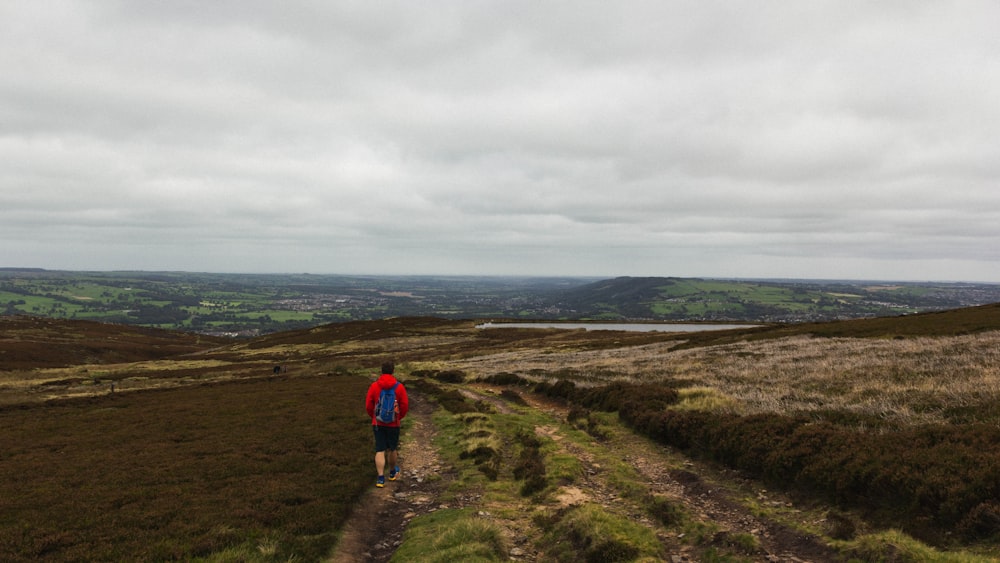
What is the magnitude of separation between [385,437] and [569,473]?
6676 millimetres

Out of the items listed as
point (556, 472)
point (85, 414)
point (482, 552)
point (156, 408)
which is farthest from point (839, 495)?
point (85, 414)

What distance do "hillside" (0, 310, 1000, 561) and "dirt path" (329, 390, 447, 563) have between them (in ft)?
0.26

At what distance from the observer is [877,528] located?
33.1 ft

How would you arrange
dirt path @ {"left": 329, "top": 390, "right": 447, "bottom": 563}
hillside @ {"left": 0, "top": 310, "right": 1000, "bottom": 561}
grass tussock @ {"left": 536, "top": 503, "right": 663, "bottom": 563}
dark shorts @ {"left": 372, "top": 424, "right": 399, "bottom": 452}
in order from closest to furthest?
grass tussock @ {"left": 536, "top": 503, "right": 663, "bottom": 563}, hillside @ {"left": 0, "top": 310, "right": 1000, "bottom": 561}, dirt path @ {"left": 329, "top": 390, "right": 447, "bottom": 563}, dark shorts @ {"left": 372, "top": 424, "right": 399, "bottom": 452}

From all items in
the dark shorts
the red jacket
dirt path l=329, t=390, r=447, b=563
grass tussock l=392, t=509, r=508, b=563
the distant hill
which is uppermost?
the red jacket

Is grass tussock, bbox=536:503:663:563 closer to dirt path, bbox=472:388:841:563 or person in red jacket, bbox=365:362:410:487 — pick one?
dirt path, bbox=472:388:841:563

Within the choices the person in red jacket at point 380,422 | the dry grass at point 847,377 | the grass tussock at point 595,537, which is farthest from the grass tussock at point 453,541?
the dry grass at point 847,377

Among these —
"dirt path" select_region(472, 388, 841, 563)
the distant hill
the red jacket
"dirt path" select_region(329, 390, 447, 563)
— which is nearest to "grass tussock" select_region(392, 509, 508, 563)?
"dirt path" select_region(329, 390, 447, 563)

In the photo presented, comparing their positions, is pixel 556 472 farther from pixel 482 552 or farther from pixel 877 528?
pixel 877 528

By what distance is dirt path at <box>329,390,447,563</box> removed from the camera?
1108 cm

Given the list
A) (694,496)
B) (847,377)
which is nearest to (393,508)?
(694,496)

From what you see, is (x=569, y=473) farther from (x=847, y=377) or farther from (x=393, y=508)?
(x=847, y=377)

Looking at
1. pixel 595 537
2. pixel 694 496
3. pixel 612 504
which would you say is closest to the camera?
pixel 595 537

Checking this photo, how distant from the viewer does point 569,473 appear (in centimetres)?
1559
